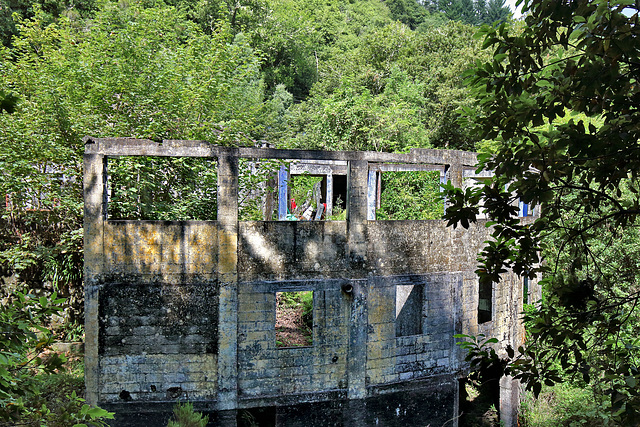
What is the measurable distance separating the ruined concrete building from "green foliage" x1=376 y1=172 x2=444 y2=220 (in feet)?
32.4

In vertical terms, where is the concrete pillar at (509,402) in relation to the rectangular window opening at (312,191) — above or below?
below

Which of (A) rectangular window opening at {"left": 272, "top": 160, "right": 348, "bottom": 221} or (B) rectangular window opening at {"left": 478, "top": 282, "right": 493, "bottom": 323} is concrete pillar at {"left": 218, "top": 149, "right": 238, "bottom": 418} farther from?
(B) rectangular window opening at {"left": 478, "top": 282, "right": 493, "bottom": 323}

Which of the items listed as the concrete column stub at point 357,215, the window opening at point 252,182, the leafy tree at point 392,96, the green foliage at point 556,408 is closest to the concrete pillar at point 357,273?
the concrete column stub at point 357,215

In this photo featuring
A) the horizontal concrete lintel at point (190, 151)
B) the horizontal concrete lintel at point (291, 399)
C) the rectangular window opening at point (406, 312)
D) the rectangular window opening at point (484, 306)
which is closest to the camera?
the horizontal concrete lintel at point (190, 151)

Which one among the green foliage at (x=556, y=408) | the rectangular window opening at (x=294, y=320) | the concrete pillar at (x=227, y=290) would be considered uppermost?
the concrete pillar at (x=227, y=290)

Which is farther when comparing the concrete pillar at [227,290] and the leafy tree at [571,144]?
the concrete pillar at [227,290]

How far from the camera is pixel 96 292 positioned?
27.7ft

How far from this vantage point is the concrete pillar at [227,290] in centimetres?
865

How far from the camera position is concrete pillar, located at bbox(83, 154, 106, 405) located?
8.42m

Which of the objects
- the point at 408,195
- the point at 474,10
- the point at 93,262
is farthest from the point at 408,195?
the point at 474,10

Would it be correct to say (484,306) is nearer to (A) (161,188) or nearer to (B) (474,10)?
(A) (161,188)

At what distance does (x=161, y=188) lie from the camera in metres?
12.2

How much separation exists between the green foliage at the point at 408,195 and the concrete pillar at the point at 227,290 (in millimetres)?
11177

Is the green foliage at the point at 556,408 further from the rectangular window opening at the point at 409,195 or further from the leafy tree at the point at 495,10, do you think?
the leafy tree at the point at 495,10
